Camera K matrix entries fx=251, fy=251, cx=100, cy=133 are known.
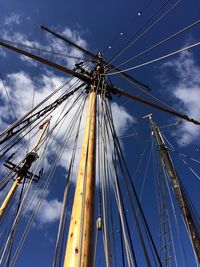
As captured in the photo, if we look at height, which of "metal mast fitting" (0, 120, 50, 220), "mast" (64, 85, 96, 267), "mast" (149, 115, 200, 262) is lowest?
"mast" (64, 85, 96, 267)

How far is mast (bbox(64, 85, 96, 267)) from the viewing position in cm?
306

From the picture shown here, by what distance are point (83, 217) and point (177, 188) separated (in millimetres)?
9763

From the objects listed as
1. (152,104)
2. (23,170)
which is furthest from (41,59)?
(23,170)

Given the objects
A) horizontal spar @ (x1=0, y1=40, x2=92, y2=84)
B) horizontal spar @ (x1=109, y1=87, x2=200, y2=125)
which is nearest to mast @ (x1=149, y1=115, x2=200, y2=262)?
horizontal spar @ (x1=109, y1=87, x2=200, y2=125)

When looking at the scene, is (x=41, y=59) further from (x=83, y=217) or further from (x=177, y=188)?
(x=177, y=188)

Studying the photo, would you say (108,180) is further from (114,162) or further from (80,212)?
(80,212)

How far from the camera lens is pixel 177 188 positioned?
40.2 feet

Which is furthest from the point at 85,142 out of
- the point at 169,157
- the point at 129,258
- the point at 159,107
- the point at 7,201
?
the point at 7,201

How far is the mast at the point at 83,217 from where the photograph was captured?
3061 mm

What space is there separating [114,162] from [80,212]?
273cm

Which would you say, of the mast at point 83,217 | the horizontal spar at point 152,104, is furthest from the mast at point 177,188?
the mast at point 83,217

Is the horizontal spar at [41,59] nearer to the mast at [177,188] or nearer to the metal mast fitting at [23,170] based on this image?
the mast at [177,188]

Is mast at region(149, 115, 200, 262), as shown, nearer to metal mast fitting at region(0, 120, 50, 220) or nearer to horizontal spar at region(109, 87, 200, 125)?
horizontal spar at region(109, 87, 200, 125)

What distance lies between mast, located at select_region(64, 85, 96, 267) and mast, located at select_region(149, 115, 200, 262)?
731 centimetres
